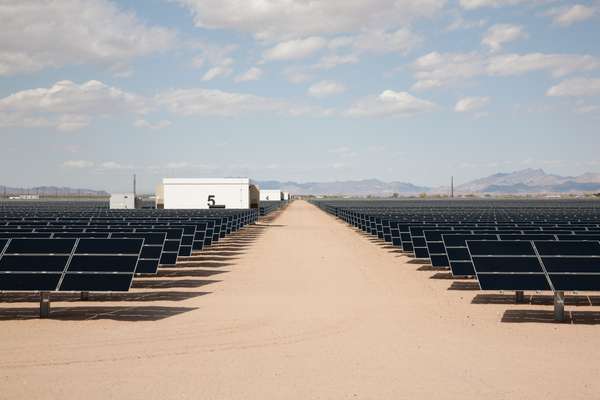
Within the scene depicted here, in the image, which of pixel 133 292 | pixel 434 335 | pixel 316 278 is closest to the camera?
pixel 434 335

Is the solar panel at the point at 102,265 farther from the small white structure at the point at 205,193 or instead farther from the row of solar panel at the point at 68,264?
the small white structure at the point at 205,193

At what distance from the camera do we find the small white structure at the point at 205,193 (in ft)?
217

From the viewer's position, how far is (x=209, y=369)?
976 cm

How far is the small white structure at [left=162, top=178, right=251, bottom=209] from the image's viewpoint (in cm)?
6619

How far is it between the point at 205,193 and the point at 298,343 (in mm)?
55796

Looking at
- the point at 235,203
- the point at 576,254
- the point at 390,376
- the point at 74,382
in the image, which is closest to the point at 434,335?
the point at 390,376

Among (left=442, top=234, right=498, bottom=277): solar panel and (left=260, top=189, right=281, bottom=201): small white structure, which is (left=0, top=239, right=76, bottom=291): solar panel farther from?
(left=260, top=189, right=281, bottom=201): small white structure

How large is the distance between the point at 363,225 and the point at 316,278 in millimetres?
27087

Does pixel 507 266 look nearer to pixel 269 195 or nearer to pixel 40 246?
pixel 40 246

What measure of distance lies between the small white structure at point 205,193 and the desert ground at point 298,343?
47.0m

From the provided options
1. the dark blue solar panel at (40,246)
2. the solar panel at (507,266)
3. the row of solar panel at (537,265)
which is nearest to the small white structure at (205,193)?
the dark blue solar panel at (40,246)

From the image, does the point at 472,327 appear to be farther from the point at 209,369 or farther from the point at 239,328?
the point at 209,369

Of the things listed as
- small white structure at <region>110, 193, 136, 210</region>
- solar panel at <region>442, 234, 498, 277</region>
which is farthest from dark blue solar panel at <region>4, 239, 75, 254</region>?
small white structure at <region>110, 193, 136, 210</region>

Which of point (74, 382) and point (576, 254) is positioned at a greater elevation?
point (576, 254)
